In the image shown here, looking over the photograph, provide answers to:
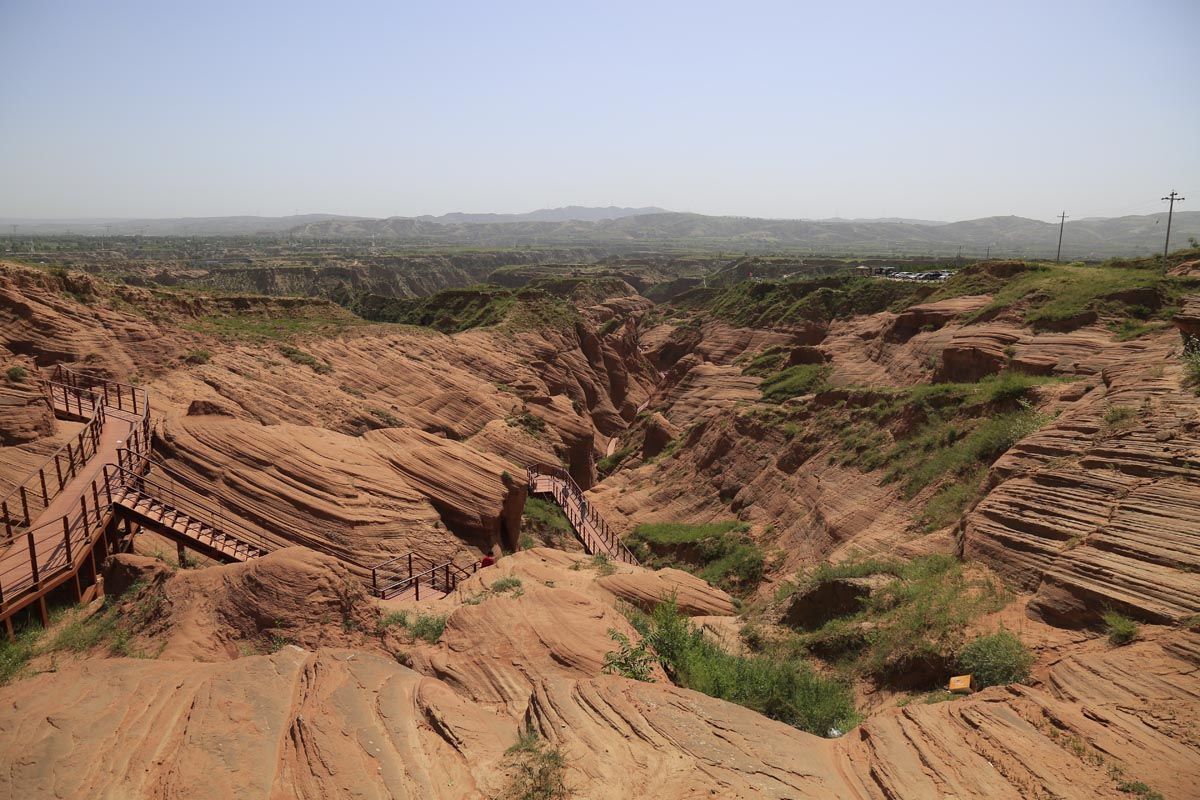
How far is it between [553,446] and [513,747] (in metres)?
25.3

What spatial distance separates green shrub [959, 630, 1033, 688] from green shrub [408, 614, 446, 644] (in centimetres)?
847

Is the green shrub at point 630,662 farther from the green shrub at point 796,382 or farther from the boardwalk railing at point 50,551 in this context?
the green shrub at point 796,382

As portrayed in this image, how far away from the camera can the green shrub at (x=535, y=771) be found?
648 centimetres

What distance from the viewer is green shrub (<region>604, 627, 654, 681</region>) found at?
934cm

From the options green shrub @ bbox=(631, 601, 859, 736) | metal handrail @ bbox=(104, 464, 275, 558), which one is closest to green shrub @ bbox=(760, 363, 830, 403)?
green shrub @ bbox=(631, 601, 859, 736)

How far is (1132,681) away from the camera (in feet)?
25.6

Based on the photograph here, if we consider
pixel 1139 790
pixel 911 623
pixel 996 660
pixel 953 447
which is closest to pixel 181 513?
pixel 911 623

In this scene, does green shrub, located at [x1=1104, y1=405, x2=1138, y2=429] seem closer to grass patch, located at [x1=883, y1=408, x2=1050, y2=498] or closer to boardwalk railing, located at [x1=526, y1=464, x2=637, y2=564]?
grass patch, located at [x1=883, y1=408, x2=1050, y2=498]

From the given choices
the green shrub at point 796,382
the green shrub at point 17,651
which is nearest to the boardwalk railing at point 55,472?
the green shrub at point 17,651

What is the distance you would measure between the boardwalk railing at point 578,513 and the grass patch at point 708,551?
0.92 meters

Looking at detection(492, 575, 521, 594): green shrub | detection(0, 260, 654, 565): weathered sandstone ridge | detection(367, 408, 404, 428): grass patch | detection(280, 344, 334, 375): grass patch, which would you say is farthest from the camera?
detection(280, 344, 334, 375): grass patch

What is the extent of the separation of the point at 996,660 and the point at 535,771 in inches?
266

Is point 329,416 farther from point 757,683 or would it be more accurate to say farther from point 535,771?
point 535,771

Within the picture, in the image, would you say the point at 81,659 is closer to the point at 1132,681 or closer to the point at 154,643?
the point at 154,643
